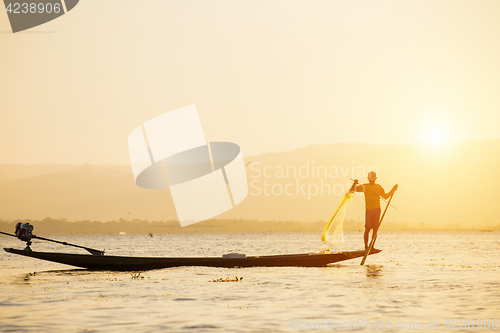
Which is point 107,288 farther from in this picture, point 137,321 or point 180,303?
point 137,321

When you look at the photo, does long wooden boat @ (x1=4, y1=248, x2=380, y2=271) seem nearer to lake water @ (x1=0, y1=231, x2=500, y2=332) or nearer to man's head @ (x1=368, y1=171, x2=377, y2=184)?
lake water @ (x1=0, y1=231, x2=500, y2=332)

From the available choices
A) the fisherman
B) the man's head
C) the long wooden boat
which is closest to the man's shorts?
the fisherman

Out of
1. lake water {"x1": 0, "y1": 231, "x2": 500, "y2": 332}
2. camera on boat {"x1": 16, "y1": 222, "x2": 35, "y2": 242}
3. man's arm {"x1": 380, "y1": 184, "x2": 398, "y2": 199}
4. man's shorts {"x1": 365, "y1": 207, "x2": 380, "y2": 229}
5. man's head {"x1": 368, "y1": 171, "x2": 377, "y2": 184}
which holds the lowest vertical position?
lake water {"x1": 0, "y1": 231, "x2": 500, "y2": 332}

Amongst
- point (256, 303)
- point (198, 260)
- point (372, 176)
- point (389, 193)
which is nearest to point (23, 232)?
point (198, 260)

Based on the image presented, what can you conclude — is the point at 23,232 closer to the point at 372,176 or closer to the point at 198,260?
the point at 198,260

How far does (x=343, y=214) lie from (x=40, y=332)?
1763cm

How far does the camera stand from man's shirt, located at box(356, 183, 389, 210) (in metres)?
25.5

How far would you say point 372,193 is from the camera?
2550 cm

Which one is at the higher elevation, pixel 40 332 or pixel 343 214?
pixel 343 214

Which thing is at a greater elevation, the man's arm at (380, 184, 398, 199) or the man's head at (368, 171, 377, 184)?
the man's head at (368, 171, 377, 184)

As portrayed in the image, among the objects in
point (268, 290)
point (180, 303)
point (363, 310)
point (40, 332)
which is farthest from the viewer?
point (268, 290)

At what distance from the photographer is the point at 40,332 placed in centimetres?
1189

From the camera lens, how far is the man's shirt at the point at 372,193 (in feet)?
83.6

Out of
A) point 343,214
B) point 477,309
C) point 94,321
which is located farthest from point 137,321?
point 343,214
